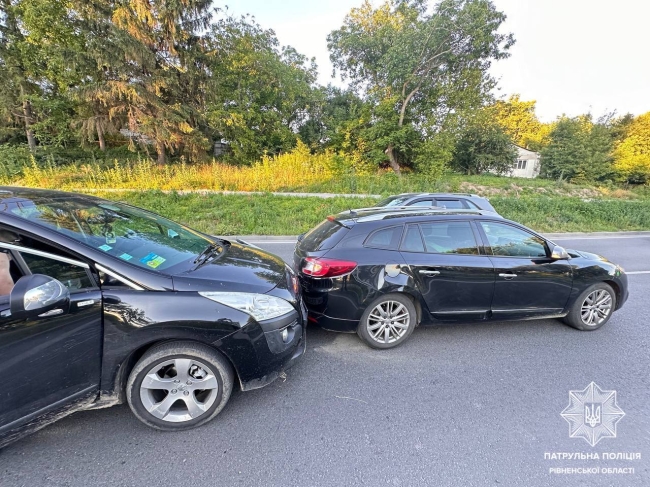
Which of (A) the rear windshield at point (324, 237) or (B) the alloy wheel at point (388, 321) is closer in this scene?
(B) the alloy wheel at point (388, 321)

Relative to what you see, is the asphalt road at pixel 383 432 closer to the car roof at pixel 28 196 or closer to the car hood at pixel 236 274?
the car hood at pixel 236 274

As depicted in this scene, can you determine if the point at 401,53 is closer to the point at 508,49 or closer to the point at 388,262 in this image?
the point at 508,49

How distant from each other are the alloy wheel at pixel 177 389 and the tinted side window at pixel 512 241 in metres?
3.17

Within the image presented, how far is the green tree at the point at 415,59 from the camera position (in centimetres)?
1559

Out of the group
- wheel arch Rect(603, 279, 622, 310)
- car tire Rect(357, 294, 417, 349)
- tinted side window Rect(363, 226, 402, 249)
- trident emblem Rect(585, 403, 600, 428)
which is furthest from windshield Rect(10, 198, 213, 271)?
wheel arch Rect(603, 279, 622, 310)

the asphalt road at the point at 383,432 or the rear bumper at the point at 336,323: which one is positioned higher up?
the rear bumper at the point at 336,323

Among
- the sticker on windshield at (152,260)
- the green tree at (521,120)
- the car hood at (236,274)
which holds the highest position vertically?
the green tree at (521,120)

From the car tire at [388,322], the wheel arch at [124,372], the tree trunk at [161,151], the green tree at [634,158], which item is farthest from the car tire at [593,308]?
the green tree at [634,158]

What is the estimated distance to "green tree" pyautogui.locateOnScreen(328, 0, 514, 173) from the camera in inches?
614

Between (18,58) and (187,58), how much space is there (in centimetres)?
989

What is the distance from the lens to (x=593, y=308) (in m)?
3.32

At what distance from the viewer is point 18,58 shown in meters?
15.7

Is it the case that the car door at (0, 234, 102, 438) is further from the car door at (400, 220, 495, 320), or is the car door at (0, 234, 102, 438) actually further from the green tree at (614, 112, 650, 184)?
the green tree at (614, 112, 650, 184)

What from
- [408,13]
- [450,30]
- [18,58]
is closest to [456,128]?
[450,30]
